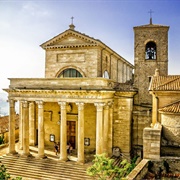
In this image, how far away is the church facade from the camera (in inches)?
761

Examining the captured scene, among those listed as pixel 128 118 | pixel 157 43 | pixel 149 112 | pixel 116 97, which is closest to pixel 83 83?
pixel 116 97

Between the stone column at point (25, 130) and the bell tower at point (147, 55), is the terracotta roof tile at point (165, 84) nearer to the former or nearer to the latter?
the bell tower at point (147, 55)

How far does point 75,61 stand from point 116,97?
594 cm

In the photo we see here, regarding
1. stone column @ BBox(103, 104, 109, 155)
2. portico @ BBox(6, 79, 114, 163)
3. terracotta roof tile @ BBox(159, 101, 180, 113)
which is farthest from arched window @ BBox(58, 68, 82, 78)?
terracotta roof tile @ BBox(159, 101, 180, 113)

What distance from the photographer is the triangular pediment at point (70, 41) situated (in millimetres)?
23156

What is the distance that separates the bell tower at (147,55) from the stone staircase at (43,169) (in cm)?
911

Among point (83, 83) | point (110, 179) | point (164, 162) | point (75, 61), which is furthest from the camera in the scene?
point (75, 61)

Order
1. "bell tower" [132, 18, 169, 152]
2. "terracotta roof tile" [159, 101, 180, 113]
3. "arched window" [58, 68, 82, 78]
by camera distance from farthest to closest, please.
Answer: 1. "arched window" [58, 68, 82, 78]
2. "bell tower" [132, 18, 169, 152]
3. "terracotta roof tile" [159, 101, 180, 113]

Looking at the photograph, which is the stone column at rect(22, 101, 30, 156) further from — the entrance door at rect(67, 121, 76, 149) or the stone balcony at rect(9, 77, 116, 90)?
the entrance door at rect(67, 121, 76, 149)

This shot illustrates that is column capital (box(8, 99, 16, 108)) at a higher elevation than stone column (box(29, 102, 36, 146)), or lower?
higher

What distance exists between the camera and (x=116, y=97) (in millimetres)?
22188

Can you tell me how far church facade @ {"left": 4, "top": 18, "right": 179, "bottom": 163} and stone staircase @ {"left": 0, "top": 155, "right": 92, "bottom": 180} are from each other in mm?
822

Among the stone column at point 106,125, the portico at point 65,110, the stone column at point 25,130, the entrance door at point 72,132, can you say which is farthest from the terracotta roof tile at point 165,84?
the stone column at point 25,130

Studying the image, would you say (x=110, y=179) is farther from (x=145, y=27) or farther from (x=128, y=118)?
(x=145, y=27)
